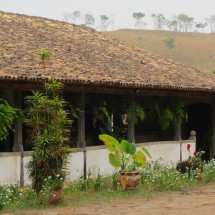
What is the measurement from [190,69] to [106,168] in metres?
7.92

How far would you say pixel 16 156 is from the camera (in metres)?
11.6

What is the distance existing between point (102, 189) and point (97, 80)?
275 centimetres

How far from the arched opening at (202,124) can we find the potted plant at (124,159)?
792cm

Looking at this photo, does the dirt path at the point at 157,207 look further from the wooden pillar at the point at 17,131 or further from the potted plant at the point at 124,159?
the wooden pillar at the point at 17,131

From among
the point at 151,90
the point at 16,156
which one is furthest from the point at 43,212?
the point at 151,90

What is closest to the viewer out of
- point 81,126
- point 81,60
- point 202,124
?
point 81,126

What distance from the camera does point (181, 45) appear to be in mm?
91312

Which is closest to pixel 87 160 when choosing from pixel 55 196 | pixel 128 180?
pixel 128 180

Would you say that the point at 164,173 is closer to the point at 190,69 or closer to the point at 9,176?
the point at 9,176

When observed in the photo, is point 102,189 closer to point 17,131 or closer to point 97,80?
point 17,131

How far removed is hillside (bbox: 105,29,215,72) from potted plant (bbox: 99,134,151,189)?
66699 millimetres

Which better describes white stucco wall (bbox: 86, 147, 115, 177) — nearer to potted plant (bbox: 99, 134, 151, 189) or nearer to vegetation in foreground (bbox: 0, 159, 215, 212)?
vegetation in foreground (bbox: 0, 159, 215, 212)

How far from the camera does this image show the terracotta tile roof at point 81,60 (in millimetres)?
12383

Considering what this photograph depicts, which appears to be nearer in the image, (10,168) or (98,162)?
(10,168)
